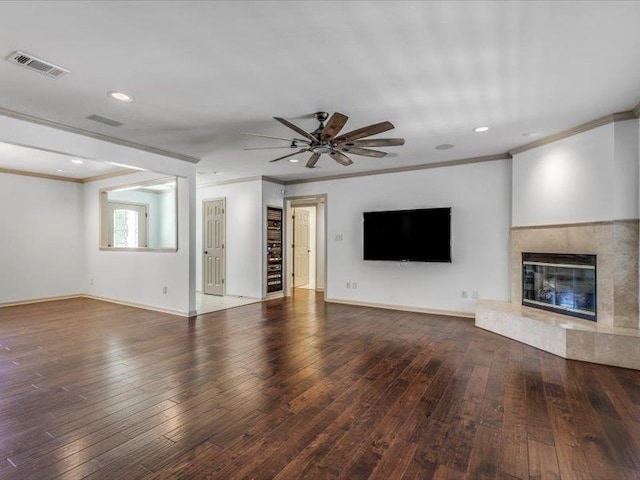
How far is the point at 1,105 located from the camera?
11.1ft

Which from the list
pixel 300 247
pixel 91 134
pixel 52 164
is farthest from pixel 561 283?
pixel 52 164

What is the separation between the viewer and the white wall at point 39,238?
6469 millimetres

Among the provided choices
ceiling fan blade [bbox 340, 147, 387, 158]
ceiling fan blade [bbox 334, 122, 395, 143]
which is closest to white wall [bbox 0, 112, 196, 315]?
ceiling fan blade [bbox 340, 147, 387, 158]

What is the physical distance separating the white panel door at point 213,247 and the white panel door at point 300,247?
1877 millimetres

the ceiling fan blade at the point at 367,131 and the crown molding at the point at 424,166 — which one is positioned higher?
the crown molding at the point at 424,166

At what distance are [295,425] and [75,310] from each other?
5808 mm

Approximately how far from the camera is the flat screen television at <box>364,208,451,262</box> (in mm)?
5594

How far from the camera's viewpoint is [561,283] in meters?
4.30

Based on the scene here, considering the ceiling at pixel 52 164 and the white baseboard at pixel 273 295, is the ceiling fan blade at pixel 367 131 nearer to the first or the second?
the ceiling at pixel 52 164

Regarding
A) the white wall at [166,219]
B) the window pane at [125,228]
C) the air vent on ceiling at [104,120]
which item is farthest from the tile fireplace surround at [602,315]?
the window pane at [125,228]

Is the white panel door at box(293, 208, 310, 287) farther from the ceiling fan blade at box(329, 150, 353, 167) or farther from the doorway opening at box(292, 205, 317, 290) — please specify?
the ceiling fan blade at box(329, 150, 353, 167)

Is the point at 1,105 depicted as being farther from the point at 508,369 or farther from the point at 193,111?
the point at 508,369

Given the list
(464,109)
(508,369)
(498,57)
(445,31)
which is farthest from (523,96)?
(508,369)

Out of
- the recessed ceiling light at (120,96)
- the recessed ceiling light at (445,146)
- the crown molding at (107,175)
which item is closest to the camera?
the recessed ceiling light at (120,96)
